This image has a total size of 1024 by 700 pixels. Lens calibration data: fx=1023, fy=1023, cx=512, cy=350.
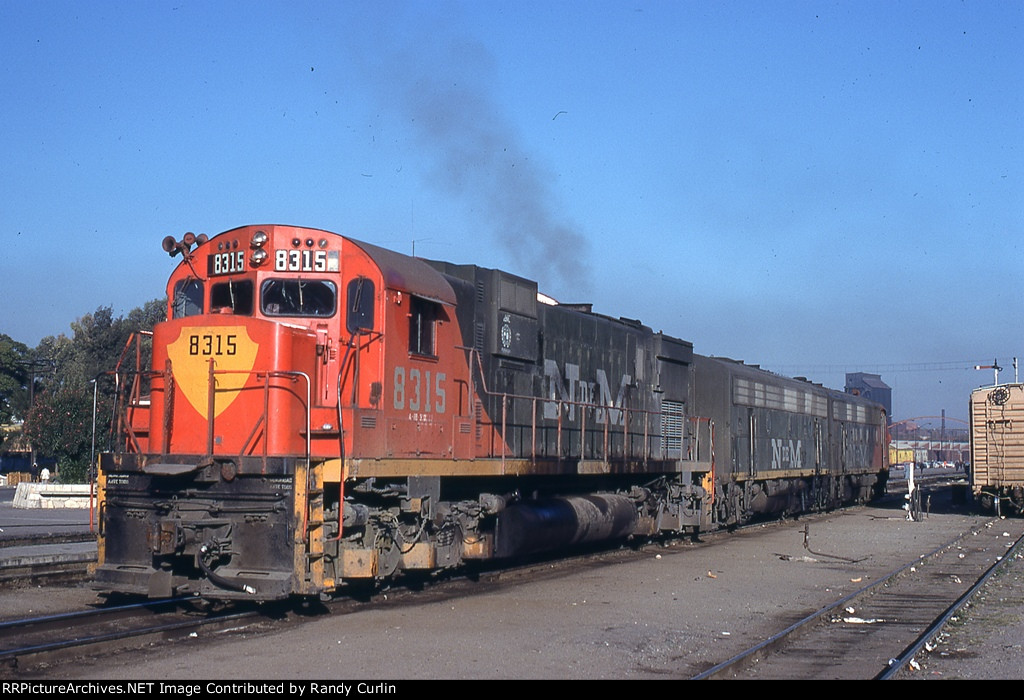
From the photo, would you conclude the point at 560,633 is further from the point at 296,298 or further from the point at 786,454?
the point at 786,454

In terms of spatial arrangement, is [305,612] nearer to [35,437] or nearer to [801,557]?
[801,557]

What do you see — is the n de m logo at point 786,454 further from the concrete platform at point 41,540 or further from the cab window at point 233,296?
the cab window at point 233,296

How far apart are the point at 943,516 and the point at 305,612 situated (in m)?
22.7

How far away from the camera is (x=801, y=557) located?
1659 centimetres

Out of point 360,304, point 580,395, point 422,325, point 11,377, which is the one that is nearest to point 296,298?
point 360,304

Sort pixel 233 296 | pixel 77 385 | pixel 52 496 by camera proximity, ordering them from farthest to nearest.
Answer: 1. pixel 77 385
2. pixel 52 496
3. pixel 233 296

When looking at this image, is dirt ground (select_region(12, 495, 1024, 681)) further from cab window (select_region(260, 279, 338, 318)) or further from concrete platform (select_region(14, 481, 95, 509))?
concrete platform (select_region(14, 481, 95, 509))

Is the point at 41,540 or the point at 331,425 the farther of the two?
the point at 41,540

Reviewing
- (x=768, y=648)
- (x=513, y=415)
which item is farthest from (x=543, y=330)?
(x=768, y=648)

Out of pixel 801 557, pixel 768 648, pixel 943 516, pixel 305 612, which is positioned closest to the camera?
pixel 768 648

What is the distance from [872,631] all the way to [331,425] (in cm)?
568

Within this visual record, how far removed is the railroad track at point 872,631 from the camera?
8000mm

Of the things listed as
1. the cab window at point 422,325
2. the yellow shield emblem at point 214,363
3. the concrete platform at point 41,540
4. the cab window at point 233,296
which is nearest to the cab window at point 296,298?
the cab window at point 233,296

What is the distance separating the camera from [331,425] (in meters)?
9.92
